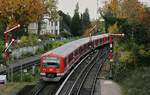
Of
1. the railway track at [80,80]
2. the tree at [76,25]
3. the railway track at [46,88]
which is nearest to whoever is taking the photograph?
the railway track at [46,88]

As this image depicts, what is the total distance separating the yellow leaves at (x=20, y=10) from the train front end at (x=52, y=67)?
95.4 feet

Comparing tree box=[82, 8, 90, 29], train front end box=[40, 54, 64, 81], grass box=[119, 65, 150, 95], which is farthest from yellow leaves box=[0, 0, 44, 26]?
tree box=[82, 8, 90, 29]

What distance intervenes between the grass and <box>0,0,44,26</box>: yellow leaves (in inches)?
1125

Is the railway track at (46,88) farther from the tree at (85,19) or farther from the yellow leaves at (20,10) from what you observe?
the tree at (85,19)

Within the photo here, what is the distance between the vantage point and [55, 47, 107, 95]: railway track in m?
39.5

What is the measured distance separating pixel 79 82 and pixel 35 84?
4.75 meters

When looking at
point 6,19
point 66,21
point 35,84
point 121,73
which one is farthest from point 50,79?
point 66,21

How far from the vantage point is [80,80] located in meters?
45.9

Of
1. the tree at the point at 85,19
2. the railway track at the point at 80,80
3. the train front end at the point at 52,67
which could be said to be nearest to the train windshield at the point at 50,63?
the train front end at the point at 52,67

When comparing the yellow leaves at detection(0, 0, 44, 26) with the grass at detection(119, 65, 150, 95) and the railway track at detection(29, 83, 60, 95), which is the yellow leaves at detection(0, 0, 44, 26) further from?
the railway track at detection(29, 83, 60, 95)

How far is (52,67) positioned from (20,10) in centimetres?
3071

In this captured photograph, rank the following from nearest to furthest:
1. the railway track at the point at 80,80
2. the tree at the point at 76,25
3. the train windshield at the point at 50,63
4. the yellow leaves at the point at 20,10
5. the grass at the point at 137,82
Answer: the grass at the point at 137,82 → the railway track at the point at 80,80 → the train windshield at the point at 50,63 → the yellow leaves at the point at 20,10 → the tree at the point at 76,25

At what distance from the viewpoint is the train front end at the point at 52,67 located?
42.5 meters

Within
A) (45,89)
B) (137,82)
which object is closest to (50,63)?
(45,89)
